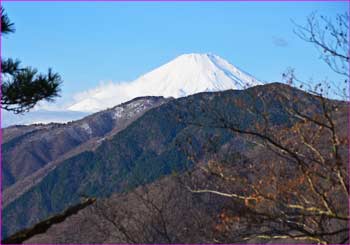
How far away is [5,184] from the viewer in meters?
197

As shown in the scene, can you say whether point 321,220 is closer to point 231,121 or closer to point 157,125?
point 231,121

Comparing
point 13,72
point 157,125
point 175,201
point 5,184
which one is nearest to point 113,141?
point 157,125

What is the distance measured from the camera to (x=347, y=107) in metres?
7.83

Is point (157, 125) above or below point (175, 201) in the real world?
above

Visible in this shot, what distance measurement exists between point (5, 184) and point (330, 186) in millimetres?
197864

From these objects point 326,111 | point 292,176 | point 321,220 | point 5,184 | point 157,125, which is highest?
point 157,125

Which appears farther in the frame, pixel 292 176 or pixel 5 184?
pixel 5 184

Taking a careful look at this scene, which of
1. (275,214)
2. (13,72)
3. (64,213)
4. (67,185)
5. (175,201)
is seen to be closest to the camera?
(64,213)

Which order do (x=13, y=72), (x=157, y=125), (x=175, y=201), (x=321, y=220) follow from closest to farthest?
(x=321, y=220), (x=13, y=72), (x=175, y=201), (x=157, y=125)

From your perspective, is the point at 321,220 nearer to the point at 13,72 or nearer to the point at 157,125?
the point at 13,72

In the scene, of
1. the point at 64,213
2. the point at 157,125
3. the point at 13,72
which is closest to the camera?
Result: the point at 64,213

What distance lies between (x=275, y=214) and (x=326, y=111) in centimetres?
132

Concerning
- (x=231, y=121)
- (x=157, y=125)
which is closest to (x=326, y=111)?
(x=231, y=121)

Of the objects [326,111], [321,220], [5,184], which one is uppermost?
[5,184]
